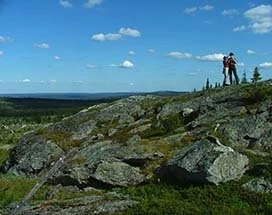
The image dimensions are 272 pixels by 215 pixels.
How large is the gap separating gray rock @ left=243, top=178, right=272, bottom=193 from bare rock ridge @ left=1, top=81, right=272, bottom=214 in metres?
0.81

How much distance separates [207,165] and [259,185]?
2.24 metres

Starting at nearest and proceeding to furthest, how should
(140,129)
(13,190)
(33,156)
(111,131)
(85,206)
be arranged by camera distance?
1. (85,206)
2. (13,190)
3. (140,129)
4. (111,131)
5. (33,156)

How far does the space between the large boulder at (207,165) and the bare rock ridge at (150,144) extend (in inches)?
1.6

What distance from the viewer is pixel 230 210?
16391 millimetres

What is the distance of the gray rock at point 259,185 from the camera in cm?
1764

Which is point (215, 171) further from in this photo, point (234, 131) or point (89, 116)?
point (89, 116)

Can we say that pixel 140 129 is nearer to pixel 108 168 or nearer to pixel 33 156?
pixel 33 156

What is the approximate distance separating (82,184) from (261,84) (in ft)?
54.3

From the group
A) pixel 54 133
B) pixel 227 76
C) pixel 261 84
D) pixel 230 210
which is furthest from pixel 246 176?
pixel 54 133

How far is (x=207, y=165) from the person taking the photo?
19.1m

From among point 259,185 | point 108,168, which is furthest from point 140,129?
point 259,185

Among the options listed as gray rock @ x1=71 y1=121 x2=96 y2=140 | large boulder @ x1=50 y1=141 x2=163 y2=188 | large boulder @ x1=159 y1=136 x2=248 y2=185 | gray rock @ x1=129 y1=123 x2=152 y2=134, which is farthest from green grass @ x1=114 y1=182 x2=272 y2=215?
gray rock @ x1=71 y1=121 x2=96 y2=140

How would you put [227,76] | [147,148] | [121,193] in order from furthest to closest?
[227,76]
[147,148]
[121,193]

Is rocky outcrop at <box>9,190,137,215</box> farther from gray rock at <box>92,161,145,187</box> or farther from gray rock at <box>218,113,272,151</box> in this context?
gray rock at <box>218,113,272,151</box>
